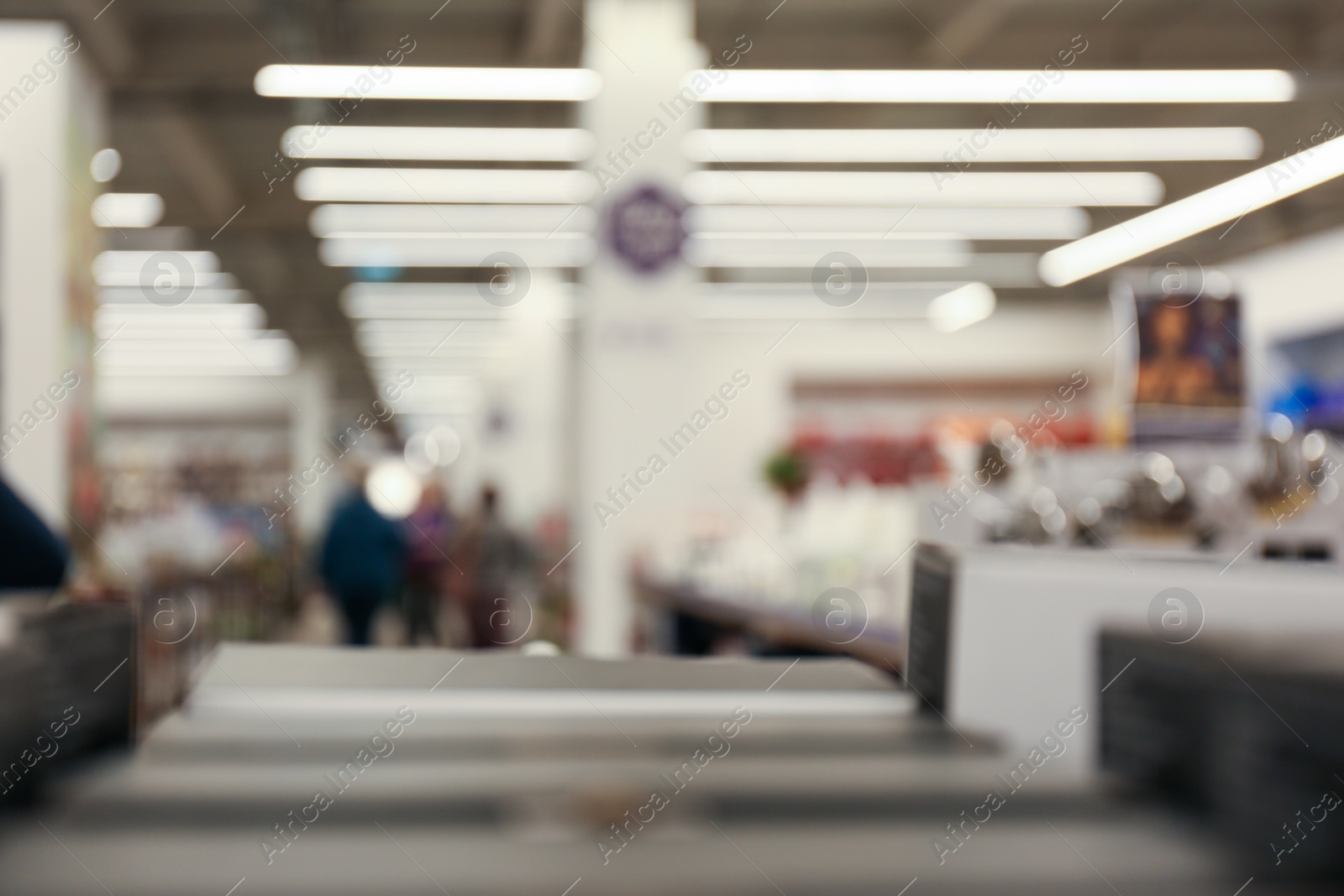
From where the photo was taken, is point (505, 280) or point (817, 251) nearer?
point (817, 251)

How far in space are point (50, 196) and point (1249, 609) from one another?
5.63 meters

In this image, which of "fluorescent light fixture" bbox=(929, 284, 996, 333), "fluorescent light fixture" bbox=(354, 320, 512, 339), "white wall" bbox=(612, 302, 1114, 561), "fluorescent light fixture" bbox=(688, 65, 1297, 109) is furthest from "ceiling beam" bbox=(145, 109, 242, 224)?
"fluorescent light fixture" bbox=(929, 284, 996, 333)

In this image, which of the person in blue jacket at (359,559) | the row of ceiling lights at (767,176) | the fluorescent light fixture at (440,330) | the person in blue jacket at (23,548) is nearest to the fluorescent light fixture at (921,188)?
the row of ceiling lights at (767,176)

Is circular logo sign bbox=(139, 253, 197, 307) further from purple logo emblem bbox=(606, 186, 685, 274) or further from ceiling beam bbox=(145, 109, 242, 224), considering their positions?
purple logo emblem bbox=(606, 186, 685, 274)

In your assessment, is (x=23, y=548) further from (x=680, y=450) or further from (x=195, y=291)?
(x=195, y=291)

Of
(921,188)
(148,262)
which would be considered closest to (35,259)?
(148,262)

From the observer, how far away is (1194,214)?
27.0 ft

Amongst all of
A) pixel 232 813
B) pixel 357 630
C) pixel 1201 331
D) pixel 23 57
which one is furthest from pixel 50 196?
pixel 232 813

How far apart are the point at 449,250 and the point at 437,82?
3.45 m

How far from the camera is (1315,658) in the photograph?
0.47 meters

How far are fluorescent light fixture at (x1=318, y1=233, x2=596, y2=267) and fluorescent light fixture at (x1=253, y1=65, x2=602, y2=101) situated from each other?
263 centimetres

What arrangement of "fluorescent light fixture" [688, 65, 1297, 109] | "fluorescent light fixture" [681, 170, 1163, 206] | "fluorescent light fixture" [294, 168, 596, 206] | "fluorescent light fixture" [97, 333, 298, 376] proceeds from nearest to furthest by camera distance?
"fluorescent light fixture" [688, 65, 1297, 109] < "fluorescent light fixture" [294, 168, 596, 206] < "fluorescent light fixture" [681, 170, 1163, 206] < "fluorescent light fixture" [97, 333, 298, 376]

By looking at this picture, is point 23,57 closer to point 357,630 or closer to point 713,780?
point 357,630

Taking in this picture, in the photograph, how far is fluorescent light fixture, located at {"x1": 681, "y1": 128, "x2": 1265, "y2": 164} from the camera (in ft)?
21.2
